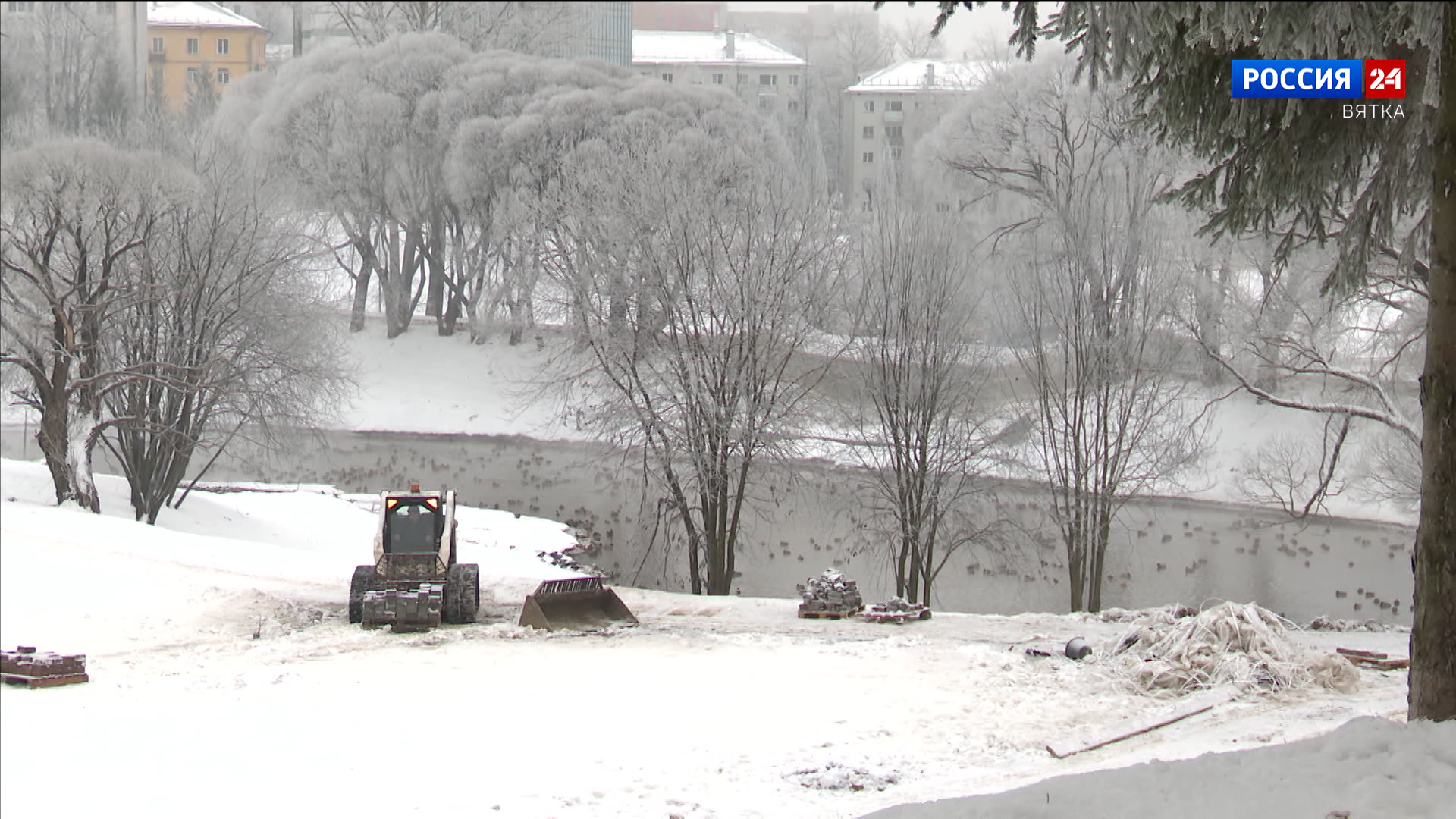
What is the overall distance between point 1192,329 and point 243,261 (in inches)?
644

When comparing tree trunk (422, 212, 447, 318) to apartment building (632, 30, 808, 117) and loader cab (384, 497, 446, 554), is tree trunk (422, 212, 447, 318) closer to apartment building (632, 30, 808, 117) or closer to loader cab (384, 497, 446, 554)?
loader cab (384, 497, 446, 554)

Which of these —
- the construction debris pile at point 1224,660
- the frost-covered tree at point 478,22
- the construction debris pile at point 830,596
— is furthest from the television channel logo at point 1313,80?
the frost-covered tree at point 478,22

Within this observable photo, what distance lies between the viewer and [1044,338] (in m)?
23.2

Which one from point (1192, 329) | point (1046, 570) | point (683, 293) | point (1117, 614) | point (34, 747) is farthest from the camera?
point (1046, 570)

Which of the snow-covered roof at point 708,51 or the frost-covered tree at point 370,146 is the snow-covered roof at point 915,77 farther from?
the frost-covered tree at point 370,146

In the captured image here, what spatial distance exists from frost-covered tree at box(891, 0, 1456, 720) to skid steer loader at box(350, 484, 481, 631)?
31.3 ft

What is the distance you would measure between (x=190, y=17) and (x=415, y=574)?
88.6m

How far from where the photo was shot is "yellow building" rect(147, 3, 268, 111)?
92.8 metres

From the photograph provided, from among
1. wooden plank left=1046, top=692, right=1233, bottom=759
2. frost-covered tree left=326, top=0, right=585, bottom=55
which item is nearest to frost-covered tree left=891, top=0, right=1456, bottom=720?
wooden plank left=1046, top=692, right=1233, bottom=759

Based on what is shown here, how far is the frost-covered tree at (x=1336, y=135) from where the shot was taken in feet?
19.7

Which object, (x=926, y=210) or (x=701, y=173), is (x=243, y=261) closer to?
(x=701, y=173)

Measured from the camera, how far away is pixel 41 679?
12.4m

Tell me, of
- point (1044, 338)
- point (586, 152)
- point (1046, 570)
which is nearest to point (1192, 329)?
point (1044, 338)

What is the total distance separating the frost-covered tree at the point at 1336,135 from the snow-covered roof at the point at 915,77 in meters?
65.2
